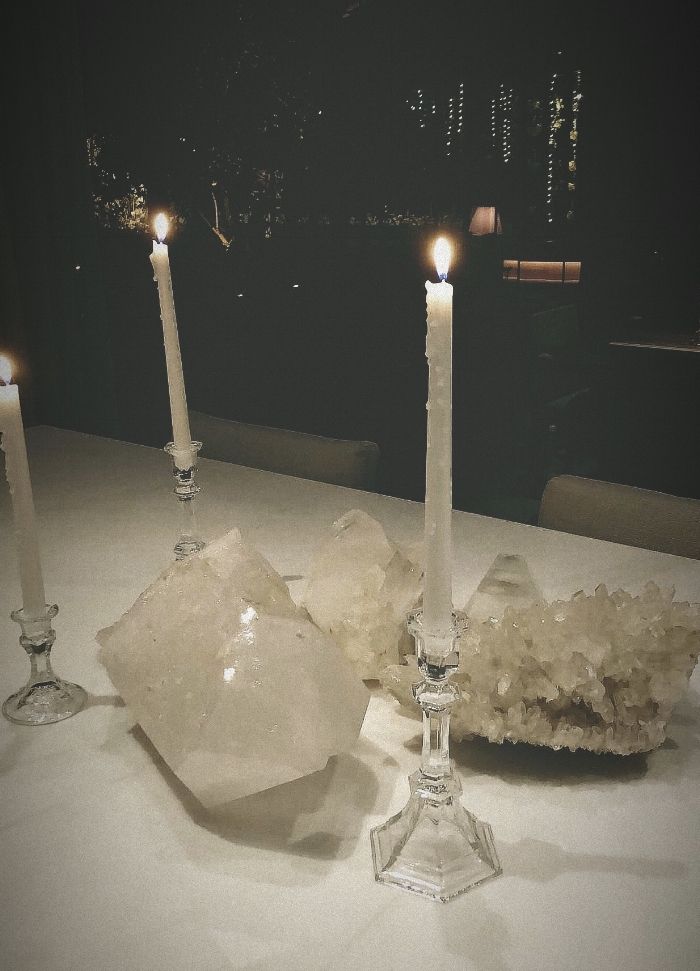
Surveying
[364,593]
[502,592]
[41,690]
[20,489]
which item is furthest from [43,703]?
[502,592]

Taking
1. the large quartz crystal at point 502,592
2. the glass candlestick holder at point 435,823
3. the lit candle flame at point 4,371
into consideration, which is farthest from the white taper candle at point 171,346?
the glass candlestick holder at point 435,823

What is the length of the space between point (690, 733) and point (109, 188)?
2628mm

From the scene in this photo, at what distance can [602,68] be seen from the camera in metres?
1.94

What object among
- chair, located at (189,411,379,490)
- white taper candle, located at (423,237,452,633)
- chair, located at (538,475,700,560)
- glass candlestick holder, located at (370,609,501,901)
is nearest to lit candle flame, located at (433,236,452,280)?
white taper candle, located at (423,237,452,633)

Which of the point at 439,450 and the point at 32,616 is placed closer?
the point at 439,450

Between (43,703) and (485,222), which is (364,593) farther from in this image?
(485,222)

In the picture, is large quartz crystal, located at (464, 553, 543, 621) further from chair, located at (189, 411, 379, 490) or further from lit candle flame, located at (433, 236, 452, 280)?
chair, located at (189, 411, 379, 490)

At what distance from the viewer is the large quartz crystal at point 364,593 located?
0.74 m

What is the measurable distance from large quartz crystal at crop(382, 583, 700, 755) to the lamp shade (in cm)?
169

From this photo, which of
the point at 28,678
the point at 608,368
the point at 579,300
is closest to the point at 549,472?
the point at 608,368

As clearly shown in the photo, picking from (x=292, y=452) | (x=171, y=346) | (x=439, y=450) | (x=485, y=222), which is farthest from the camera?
(x=485, y=222)

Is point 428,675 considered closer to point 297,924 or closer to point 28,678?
point 297,924

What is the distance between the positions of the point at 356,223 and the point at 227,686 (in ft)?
6.40

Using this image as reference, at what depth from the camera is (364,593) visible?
2.46ft
